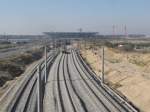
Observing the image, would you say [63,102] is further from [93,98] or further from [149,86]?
[149,86]

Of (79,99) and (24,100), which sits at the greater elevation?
(24,100)

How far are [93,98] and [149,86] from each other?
6417 mm

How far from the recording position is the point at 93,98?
32.0 metres

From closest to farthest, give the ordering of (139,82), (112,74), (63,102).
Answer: (63,102), (139,82), (112,74)

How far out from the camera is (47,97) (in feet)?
106

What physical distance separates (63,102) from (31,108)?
3.84m

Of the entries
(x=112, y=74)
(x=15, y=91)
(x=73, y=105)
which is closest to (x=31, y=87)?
(x=15, y=91)

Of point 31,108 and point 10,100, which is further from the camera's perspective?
point 10,100

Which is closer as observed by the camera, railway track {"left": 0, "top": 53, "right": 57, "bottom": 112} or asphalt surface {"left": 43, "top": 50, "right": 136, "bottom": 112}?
railway track {"left": 0, "top": 53, "right": 57, "bottom": 112}

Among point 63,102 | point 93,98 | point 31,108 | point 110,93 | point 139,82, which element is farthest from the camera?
point 139,82

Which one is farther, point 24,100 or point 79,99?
point 79,99

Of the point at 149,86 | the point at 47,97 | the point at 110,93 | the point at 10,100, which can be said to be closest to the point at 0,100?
the point at 10,100

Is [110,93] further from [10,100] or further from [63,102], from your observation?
[10,100]

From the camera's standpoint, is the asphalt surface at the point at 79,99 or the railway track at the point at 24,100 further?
the asphalt surface at the point at 79,99
